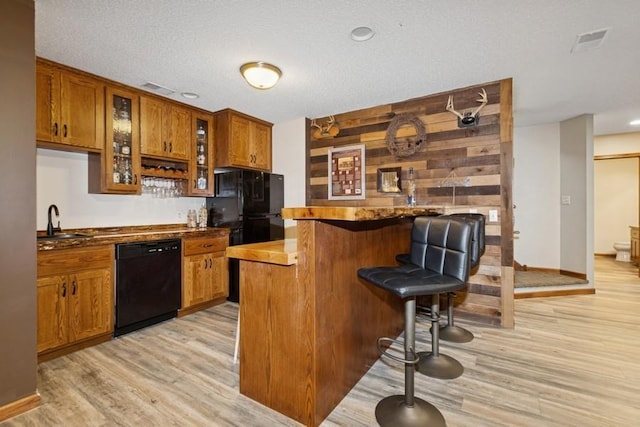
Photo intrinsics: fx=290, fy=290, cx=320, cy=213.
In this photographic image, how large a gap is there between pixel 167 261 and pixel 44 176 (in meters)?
1.40

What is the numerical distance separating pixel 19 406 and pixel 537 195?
21.5 feet

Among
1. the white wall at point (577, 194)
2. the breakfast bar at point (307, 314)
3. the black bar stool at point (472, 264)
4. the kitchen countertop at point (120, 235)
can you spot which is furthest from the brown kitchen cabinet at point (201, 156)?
the white wall at point (577, 194)

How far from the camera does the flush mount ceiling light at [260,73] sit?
2.67m

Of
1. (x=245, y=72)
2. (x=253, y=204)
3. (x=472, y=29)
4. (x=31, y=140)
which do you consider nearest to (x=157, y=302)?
(x=253, y=204)

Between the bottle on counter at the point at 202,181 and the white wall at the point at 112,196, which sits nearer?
the white wall at the point at 112,196

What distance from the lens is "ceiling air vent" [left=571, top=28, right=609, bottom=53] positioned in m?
2.25

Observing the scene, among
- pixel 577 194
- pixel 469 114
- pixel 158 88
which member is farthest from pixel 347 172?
pixel 577 194

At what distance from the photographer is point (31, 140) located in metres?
1.85

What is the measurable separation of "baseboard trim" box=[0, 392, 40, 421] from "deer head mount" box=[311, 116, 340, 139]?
384 cm

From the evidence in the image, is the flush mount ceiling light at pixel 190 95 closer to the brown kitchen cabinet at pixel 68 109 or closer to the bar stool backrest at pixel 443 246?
the brown kitchen cabinet at pixel 68 109

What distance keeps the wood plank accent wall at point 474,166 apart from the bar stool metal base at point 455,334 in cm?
46

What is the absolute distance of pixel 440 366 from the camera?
2217 millimetres

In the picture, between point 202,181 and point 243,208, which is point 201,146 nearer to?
point 202,181

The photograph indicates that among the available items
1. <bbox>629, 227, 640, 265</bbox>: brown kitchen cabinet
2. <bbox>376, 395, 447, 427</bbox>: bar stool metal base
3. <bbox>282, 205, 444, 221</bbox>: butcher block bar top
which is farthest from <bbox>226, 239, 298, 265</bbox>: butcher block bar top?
<bbox>629, 227, 640, 265</bbox>: brown kitchen cabinet
